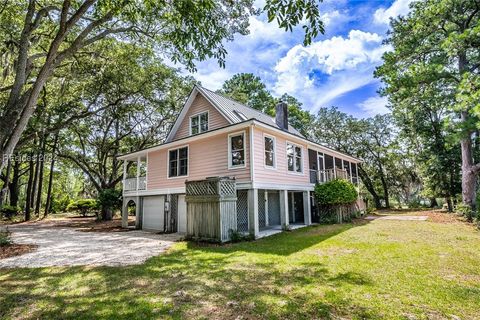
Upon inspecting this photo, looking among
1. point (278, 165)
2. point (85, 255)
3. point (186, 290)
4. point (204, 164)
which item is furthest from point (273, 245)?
point (85, 255)

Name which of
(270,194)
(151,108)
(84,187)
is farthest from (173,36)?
(84,187)

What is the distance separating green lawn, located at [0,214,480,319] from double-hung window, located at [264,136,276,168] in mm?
5131

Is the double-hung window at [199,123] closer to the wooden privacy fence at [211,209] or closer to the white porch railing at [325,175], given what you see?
the wooden privacy fence at [211,209]

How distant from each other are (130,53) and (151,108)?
661 centimetres

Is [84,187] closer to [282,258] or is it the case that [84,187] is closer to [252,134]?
[252,134]

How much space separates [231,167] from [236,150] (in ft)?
2.66

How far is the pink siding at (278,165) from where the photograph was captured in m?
11.1

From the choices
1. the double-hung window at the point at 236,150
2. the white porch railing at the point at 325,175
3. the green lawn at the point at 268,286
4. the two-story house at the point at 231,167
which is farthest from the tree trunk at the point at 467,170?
the double-hung window at the point at 236,150

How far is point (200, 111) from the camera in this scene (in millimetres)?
14492

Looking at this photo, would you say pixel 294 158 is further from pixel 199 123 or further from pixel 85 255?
pixel 85 255

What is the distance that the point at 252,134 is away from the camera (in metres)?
10.9

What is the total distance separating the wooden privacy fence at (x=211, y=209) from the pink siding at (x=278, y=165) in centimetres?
159

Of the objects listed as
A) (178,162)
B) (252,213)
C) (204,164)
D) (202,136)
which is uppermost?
(202,136)

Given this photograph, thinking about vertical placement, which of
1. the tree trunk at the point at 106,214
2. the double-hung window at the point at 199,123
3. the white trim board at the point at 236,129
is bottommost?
the tree trunk at the point at 106,214
